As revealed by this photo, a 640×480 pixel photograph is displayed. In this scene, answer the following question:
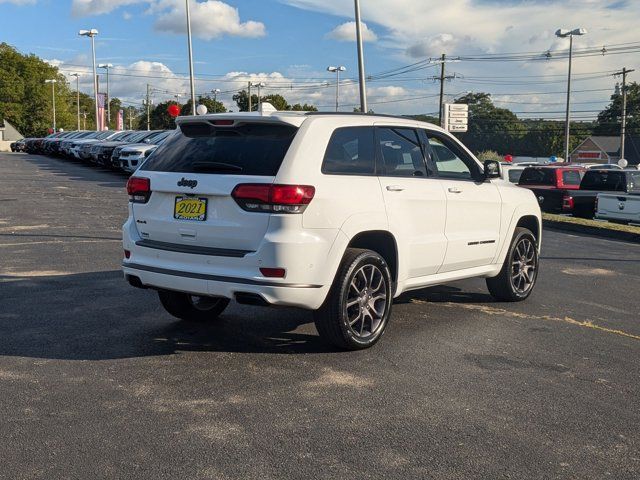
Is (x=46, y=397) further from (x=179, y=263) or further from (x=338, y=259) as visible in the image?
(x=338, y=259)

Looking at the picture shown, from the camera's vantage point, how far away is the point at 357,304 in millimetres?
5512

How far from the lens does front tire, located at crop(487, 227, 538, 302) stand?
739cm

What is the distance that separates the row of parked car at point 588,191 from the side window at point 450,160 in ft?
38.7

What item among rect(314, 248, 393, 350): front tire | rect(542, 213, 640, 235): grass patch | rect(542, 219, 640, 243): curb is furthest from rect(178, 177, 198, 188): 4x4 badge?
rect(542, 213, 640, 235): grass patch

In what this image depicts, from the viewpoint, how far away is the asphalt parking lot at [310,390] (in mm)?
3578

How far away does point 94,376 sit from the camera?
4.79 m

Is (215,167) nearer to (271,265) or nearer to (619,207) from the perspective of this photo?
(271,265)

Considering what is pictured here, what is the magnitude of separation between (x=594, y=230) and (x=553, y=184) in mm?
5638

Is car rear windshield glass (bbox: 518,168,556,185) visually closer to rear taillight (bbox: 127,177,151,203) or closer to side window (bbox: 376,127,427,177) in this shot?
side window (bbox: 376,127,427,177)

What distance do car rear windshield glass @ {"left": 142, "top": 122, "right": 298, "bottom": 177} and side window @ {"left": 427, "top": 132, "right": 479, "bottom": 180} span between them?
1.84 meters

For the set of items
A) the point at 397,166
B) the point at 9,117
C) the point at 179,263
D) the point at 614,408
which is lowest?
the point at 614,408

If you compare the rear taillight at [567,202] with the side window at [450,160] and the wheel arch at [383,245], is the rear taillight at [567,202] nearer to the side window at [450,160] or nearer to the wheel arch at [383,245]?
the side window at [450,160]

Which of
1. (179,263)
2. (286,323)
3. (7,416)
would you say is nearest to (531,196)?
(286,323)

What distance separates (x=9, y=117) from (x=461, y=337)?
11887 centimetres
